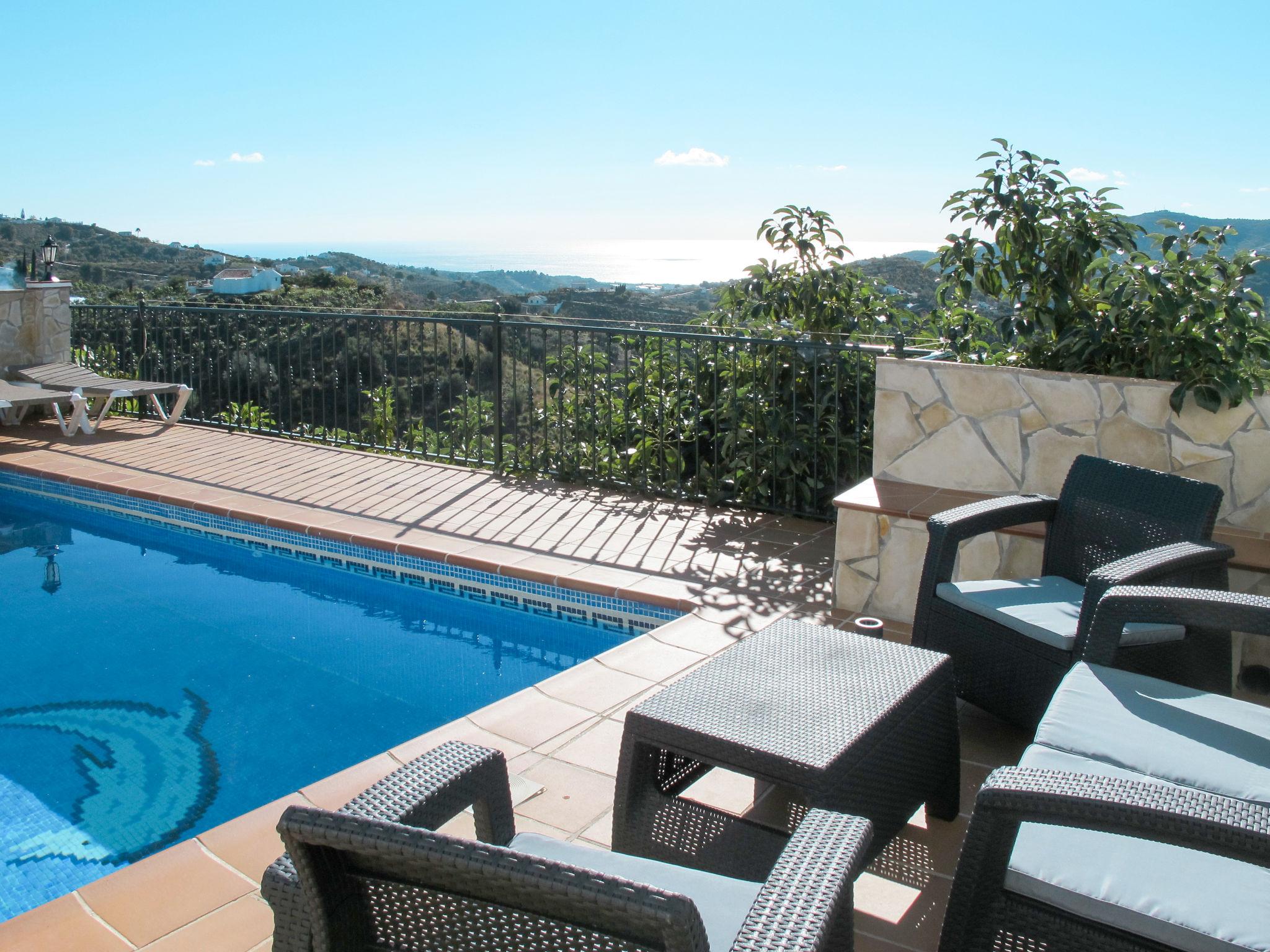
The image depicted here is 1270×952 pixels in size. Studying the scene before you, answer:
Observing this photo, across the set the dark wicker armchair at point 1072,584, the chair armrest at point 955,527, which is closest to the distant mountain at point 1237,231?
the dark wicker armchair at point 1072,584

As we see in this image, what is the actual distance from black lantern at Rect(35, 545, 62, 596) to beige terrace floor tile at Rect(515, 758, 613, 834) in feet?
10.8

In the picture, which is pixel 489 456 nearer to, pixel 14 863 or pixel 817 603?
pixel 817 603

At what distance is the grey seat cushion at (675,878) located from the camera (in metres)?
1.42

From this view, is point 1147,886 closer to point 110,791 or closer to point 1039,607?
point 1039,607

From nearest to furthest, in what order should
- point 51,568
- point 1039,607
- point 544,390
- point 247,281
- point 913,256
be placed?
point 1039,607, point 51,568, point 913,256, point 544,390, point 247,281

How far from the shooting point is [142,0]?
10.6 m

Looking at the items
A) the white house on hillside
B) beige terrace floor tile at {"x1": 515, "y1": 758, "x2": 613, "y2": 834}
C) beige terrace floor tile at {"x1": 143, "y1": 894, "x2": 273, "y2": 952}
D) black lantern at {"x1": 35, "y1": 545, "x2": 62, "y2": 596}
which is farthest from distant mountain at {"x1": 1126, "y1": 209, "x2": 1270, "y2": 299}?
the white house on hillside

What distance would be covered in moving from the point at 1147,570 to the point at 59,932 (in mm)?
2559

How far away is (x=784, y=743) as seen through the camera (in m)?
1.81

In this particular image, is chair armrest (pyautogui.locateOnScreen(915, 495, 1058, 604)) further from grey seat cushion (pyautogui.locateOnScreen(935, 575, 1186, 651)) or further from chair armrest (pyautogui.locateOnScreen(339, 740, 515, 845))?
chair armrest (pyautogui.locateOnScreen(339, 740, 515, 845))

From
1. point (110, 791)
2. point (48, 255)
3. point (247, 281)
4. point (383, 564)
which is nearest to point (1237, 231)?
point (383, 564)

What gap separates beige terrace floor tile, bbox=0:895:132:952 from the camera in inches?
74.2

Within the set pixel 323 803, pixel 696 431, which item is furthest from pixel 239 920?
pixel 696 431

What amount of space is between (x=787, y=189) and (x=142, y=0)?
8.75m
